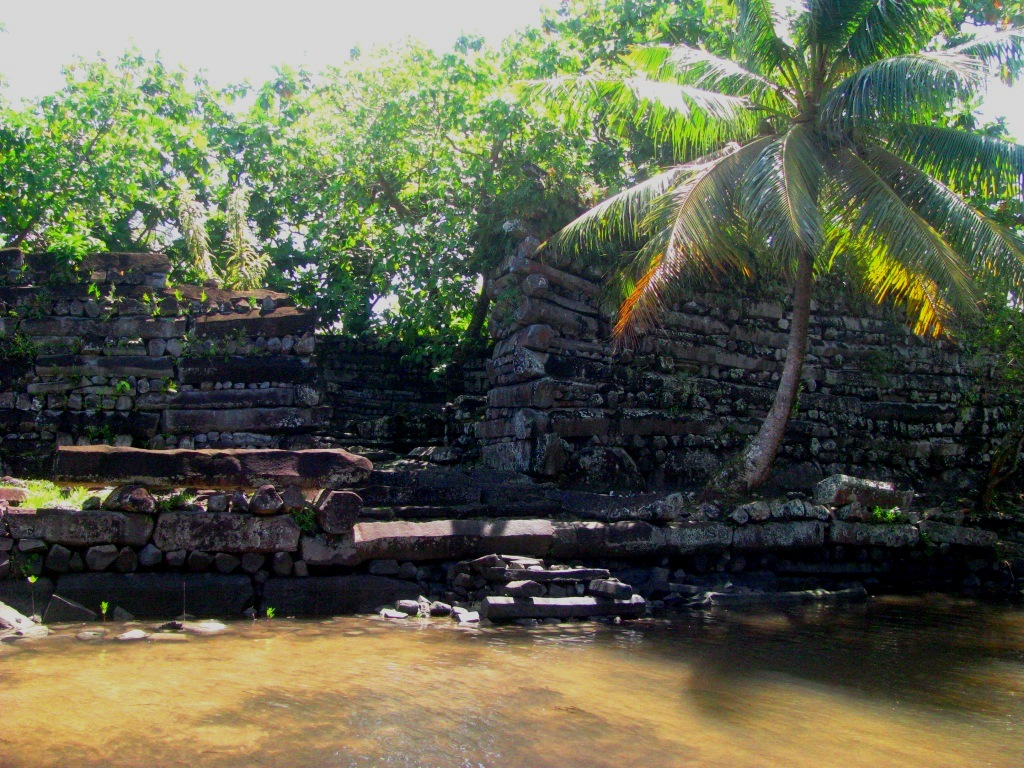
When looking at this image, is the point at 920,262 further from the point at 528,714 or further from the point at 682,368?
the point at 528,714

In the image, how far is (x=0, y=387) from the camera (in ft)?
30.9

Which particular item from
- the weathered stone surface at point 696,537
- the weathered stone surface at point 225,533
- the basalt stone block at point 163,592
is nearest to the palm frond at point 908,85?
the weathered stone surface at point 696,537

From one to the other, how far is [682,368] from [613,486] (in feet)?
7.06

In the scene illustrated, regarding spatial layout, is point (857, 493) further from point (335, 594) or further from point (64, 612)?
point (64, 612)

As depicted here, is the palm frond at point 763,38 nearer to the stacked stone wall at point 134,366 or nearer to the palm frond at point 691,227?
the palm frond at point 691,227

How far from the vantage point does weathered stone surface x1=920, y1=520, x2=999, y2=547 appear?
9328mm

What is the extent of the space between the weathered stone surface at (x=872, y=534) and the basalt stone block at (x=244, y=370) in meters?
5.77

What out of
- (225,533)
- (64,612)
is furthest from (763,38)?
(64,612)

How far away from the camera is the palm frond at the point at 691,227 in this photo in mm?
8945

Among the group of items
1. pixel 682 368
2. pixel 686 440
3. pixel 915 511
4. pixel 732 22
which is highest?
pixel 732 22

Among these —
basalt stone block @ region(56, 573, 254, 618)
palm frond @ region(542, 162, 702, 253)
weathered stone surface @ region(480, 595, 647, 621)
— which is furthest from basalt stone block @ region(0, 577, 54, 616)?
palm frond @ region(542, 162, 702, 253)

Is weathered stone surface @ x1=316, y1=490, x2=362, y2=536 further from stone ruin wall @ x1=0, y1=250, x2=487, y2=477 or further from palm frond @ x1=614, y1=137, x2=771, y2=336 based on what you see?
palm frond @ x1=614, y1=137, x2=771, y2=336

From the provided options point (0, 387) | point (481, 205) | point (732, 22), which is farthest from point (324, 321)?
point (732, 22)

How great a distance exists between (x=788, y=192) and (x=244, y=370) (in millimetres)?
5988
